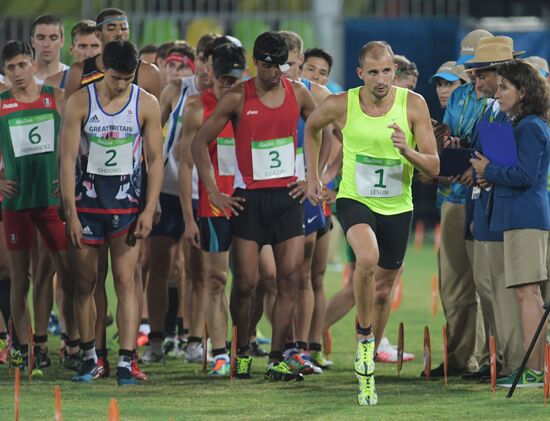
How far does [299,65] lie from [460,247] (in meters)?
2.02

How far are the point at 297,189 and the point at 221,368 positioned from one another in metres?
Result: 1.34

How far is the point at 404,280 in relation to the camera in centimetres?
1734

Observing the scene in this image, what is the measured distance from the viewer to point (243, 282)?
9453 mm

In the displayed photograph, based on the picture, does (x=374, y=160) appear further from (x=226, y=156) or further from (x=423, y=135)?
(x=226, y=156)

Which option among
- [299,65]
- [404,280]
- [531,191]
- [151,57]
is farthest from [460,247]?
[404,280]

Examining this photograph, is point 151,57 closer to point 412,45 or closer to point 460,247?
point 460,247

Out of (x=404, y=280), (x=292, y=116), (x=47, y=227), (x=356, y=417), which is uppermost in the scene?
(x=292, y=116)

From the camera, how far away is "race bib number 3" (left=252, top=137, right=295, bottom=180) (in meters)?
9.34

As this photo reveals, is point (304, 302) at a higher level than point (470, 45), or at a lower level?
lower

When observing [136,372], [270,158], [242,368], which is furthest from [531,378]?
[136,372]

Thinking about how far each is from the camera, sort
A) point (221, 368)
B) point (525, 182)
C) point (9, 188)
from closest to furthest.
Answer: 1. point (525, 182)
2. point (221, 368)
3. point (9, 188)

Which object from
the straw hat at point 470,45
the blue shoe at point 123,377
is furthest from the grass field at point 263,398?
the straw hat at point 470,45

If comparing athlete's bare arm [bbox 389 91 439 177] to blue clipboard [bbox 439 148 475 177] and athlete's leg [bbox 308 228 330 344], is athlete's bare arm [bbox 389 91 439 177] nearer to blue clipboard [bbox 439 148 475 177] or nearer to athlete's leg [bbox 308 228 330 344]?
blue clipboard [bbox 439 148 475 177]

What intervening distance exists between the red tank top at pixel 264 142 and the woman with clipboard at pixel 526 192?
4.24 feet
